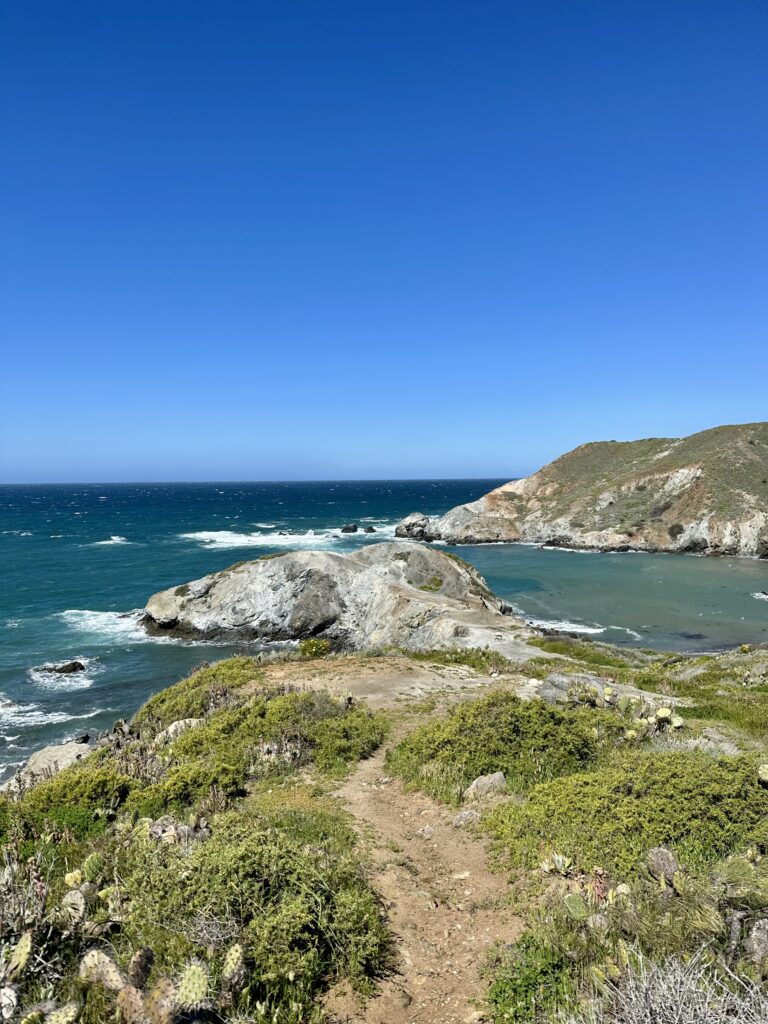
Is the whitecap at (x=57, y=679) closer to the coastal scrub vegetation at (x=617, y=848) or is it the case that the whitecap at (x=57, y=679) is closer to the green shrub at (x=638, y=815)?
the coastal scrub vegetation at (x=617, y=848)

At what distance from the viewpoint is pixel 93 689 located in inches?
1309

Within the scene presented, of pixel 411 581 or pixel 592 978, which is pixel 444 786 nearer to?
pixel 592 978

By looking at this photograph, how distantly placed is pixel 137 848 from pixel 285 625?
3563 cm

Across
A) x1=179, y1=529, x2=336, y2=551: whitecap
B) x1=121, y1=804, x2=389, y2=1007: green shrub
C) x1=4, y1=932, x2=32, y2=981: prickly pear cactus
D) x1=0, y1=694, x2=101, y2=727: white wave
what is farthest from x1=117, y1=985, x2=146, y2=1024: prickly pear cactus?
x1=179, y1=529, x2=336, y2=551: whitecap

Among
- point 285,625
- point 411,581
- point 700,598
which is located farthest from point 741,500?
point 285,625

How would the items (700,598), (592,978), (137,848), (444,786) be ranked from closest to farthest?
(592,978), (137,848), (444,786), (700,598)

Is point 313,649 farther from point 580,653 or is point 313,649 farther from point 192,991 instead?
point 192,991

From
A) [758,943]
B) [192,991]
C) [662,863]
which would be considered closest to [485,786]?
[662,863]

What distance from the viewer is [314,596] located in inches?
1738

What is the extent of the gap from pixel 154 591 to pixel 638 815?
5587 cm

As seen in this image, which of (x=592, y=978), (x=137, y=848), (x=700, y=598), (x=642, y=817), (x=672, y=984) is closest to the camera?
(x=672, y=984)

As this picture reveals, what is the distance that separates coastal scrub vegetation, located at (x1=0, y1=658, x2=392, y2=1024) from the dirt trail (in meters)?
0.34

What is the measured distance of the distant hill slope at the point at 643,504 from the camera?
8344cm

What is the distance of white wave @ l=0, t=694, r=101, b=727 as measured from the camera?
2855 centimetres
